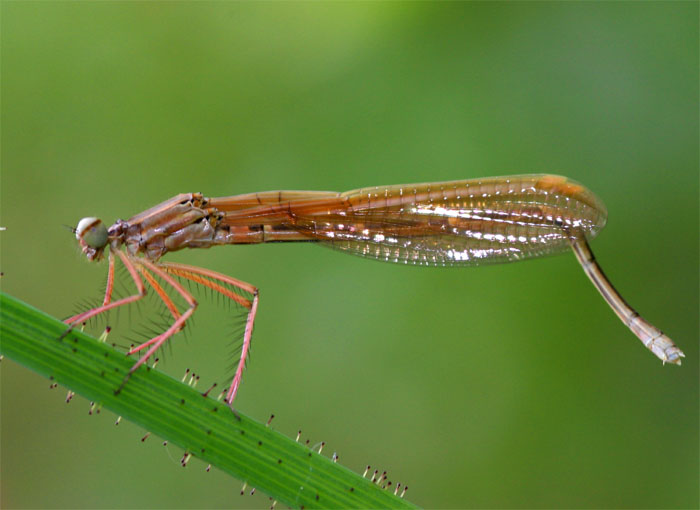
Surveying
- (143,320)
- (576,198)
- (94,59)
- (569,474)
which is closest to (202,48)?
(94,59)

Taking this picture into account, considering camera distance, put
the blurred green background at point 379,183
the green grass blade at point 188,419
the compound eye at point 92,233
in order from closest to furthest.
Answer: the green grass blade at point 188,419 < the compound eye at point 92,233 < the blurred green background at point 379,183

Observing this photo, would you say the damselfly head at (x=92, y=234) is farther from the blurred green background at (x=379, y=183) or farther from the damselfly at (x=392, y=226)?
A: the blurred green background at (x=379, y=183)

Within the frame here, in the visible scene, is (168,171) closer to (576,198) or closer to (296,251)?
(296,251)

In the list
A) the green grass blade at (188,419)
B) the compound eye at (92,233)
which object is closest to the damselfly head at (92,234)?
the compound eye at (92,233)

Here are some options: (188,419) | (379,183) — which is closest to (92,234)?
(188,419)

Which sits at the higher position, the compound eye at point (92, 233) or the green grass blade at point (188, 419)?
the compound eye at point (92, 233)

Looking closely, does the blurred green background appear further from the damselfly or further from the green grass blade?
the green grass blade
